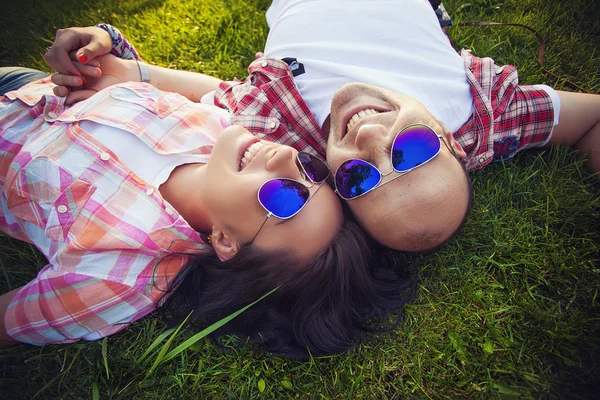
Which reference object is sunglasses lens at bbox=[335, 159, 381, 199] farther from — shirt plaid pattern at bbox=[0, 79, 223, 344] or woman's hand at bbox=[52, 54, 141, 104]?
woman's hand at bbox=[52, 54, 141, 104]

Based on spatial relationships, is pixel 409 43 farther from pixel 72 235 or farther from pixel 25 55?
pixel 25 55

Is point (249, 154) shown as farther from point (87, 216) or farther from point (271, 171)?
point (87, 216)

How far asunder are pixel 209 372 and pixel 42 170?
1.65 meters

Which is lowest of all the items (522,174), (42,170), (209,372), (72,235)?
(209,372)

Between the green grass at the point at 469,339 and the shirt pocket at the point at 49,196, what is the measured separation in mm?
476

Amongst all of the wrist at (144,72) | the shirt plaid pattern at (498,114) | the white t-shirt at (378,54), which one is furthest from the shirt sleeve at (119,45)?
the shirt plaid pattern at (498,114)

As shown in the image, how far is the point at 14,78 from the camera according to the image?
2801 millimetres

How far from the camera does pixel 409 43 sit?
255cm

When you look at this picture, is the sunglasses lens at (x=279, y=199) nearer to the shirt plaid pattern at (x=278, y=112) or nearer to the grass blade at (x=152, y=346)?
the shirt plaid pattern at (x=278, y=112)

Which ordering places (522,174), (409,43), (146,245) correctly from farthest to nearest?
(522,174), (409,43), (146,245)

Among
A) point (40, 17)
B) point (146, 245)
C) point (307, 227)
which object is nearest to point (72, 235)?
point (146, 245)

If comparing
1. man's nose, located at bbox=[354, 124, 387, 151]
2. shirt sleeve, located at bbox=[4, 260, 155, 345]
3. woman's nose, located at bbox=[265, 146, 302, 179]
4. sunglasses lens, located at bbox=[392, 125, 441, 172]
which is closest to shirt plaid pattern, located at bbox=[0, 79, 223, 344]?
shirt sleeve, located at bbox=[4, 260, 155, 345]

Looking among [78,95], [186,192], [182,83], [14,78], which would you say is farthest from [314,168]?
[14,78]

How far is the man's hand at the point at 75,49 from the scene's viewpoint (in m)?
2.51
